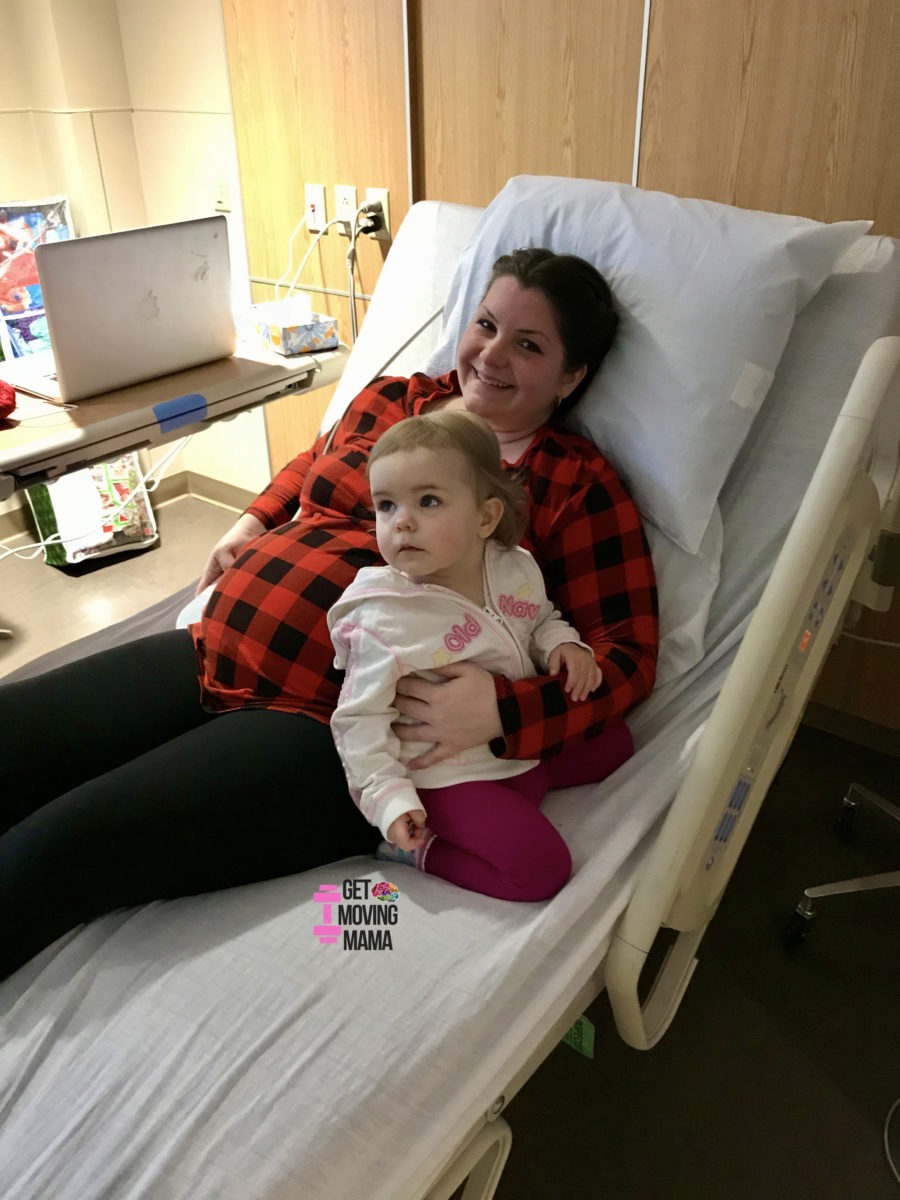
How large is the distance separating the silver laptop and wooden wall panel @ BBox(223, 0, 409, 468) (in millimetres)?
604

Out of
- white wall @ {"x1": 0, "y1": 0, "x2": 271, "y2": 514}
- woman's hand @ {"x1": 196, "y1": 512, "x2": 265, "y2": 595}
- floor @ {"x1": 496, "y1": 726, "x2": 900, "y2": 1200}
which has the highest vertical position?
white wall @ {"x1": 0, "y1": 0, "x2": 271, "y2": 514}

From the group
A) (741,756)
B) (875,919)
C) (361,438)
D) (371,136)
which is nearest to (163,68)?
(371,136)

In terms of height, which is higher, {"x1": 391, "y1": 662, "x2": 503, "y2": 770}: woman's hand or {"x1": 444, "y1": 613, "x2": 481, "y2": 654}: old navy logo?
{"x1": 444, "y1": 613, "x2": 481, "y2": 654}: old navy logo

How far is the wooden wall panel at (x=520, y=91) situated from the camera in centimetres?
182

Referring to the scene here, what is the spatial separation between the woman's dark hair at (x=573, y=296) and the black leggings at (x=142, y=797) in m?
0.66

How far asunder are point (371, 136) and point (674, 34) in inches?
31.5

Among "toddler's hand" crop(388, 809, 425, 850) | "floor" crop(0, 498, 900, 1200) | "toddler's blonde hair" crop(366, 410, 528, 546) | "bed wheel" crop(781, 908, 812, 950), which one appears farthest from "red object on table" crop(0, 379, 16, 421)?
"bed wheel" crop(781, 908, 812, 950)

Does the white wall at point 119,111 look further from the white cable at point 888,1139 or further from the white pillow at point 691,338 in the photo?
the white cable at point 888,1139

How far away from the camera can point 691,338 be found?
1.37 m

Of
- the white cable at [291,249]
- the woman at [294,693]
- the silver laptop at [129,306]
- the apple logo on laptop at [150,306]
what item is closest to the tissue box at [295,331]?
the silver laptop at [129,306]

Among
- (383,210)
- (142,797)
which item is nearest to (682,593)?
(142,797)

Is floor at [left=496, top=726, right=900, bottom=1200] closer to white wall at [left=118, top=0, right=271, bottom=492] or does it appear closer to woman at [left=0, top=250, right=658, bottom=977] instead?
woman at [left=0, top=250, right=658, bottom=977]

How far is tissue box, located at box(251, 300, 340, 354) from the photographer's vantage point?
200cm

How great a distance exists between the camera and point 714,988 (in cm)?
153
